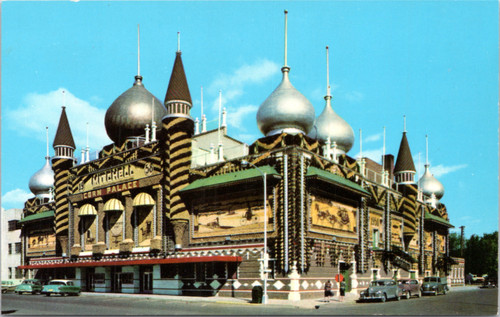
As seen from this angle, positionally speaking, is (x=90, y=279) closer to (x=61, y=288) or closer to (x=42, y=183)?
(x=61, y=288)

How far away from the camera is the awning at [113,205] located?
150 ft

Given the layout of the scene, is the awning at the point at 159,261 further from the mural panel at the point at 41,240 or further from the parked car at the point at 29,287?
the mural panel at the point at 41,240

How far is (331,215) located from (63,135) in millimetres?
32988

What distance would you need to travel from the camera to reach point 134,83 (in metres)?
54.5

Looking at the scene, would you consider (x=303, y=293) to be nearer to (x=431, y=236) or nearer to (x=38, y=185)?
(x=431, y=236)

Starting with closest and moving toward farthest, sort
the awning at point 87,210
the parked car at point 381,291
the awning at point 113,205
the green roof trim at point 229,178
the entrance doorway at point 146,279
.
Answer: the parked car at point 381,291
the green roof trim at point 229,178
the entrance doorway at point 146,279
the awning at point 113,205
the awning at point 87,210

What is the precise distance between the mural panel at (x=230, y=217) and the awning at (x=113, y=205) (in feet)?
29.8

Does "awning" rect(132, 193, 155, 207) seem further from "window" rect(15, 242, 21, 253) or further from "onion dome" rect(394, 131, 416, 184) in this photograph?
"window" rect(15, 242, 21, 253)

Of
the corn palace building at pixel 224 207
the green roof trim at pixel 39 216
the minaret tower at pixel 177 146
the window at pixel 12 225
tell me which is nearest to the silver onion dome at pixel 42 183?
the green roof trim at pixel 39 216

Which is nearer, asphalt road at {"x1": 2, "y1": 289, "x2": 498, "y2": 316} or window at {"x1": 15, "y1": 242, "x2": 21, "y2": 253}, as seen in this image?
asphalt road at {"x1": 2, "y1": 289, "x2": 498, "y2": 316}

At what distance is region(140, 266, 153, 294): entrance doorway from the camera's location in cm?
4358

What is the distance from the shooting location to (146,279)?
44281 millimetres

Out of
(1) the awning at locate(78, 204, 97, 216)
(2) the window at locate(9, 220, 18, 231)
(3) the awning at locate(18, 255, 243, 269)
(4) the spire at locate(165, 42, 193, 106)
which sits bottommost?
(3) the awning at locate(18, 255, 243, 269)

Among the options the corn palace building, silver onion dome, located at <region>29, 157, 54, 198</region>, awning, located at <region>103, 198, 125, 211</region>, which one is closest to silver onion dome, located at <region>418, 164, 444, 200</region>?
the corn palace building
